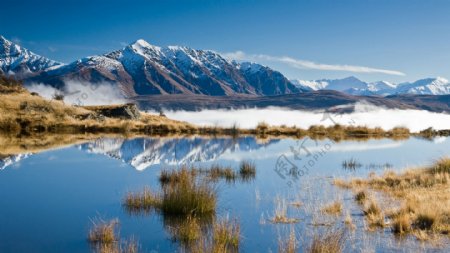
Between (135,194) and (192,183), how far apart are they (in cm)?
169

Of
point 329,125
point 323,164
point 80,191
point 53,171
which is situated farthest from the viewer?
point 329,125

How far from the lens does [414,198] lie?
12.2 m

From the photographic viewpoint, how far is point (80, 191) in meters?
13.4

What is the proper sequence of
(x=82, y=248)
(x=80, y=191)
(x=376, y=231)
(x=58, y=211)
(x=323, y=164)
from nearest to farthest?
(x=82, y=248)
(x=376, y=231)
(x=58, y=211)
(x=80, y=191)
(x=323, y=164)

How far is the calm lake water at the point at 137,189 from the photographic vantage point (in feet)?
27.7

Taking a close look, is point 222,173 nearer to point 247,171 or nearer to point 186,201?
point 247,171

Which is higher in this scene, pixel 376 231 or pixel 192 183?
pixel 192 183

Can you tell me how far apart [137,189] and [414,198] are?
7037 millimetres

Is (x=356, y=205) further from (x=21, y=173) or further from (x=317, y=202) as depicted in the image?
(x=21, y=173)

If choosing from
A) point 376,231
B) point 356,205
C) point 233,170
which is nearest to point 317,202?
point 356,205

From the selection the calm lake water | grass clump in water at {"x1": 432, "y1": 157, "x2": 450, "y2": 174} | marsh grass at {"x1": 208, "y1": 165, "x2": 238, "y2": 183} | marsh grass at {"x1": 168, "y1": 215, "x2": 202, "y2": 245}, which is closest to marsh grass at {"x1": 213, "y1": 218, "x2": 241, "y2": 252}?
the calm lake water

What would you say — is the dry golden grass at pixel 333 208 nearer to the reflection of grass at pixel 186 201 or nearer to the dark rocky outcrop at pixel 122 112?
the reflection of grass at pixel 186 201

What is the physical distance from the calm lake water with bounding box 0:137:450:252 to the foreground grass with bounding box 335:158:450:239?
408mm

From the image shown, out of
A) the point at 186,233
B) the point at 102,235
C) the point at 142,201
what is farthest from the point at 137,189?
the point at 102,235
